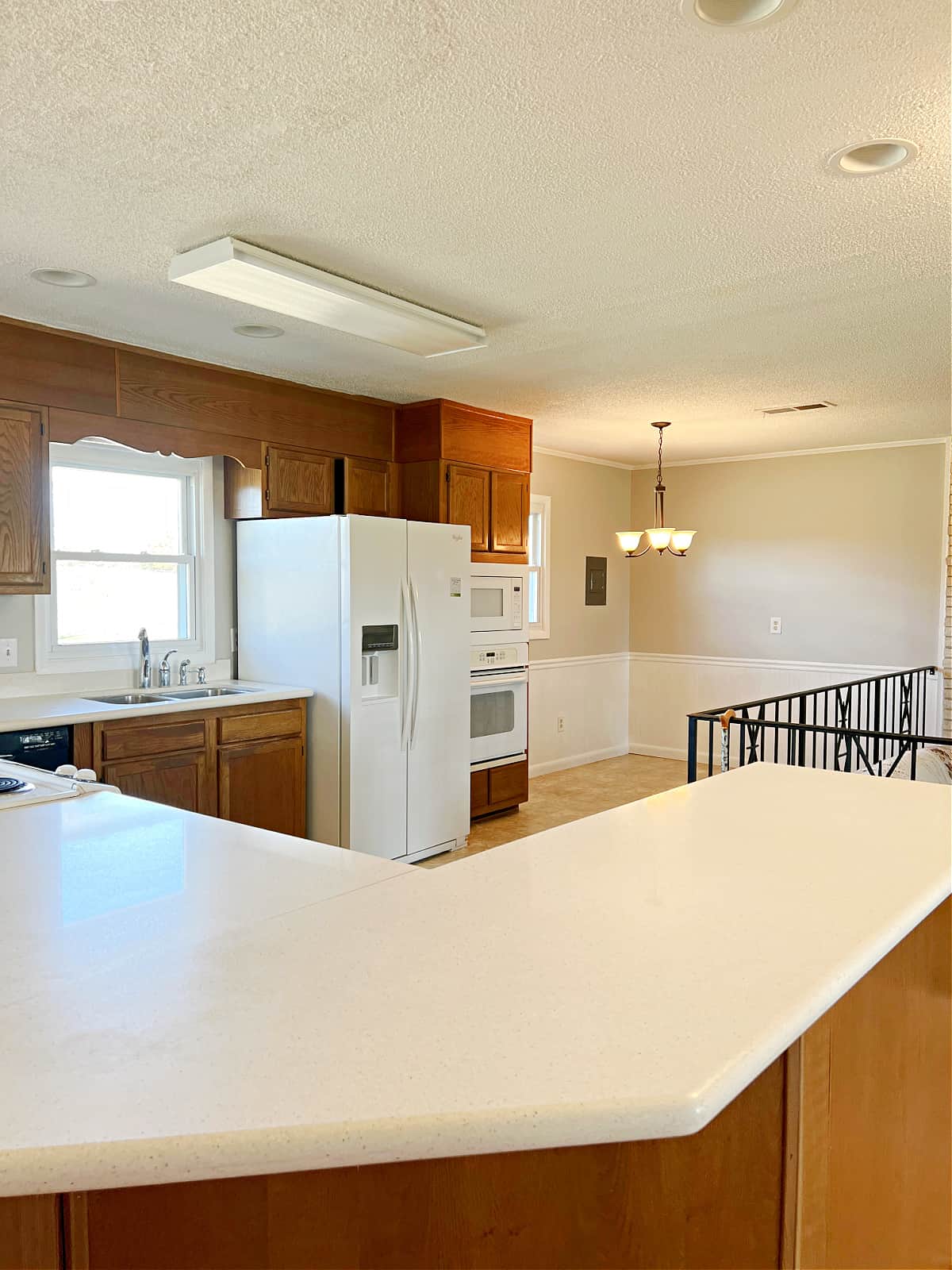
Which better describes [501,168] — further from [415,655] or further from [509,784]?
[509,784]

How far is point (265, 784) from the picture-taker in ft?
13.6

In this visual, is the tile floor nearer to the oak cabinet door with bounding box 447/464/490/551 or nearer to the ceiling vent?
the oak cabinet door with bounding box 447/464/490/551

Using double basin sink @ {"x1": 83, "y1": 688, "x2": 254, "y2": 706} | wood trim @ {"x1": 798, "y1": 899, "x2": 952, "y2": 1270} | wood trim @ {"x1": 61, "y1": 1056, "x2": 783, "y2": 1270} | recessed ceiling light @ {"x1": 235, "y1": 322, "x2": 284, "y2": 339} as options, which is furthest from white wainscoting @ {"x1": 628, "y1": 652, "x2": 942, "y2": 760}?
wood trim @ {"x1": 61, "y1": 1056, "x2": 783, "y2": 1270}

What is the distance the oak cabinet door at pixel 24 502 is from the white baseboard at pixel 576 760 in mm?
3966

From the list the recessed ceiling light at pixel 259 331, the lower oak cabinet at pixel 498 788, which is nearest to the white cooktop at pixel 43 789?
the recessed ceiling light at pixel 259 331

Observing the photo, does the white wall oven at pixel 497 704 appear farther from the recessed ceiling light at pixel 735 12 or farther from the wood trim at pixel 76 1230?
the wood trim at pixel 76 1230

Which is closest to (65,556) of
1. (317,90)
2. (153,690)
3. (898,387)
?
(153,690)

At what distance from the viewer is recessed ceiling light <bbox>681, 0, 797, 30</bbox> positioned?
1.59 m

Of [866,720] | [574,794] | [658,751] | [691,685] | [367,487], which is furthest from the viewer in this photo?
[658,751]

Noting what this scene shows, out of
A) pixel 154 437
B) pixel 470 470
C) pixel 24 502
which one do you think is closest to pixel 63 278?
pixel 24 502

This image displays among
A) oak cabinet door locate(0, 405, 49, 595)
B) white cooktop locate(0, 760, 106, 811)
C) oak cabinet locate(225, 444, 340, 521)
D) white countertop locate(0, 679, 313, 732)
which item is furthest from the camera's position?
oak cabinet locate(225, 444, 340, 521)

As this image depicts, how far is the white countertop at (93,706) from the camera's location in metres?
3.38

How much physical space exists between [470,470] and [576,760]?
112 inches

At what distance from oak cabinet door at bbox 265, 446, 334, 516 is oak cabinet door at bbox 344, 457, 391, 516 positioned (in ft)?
0.29
